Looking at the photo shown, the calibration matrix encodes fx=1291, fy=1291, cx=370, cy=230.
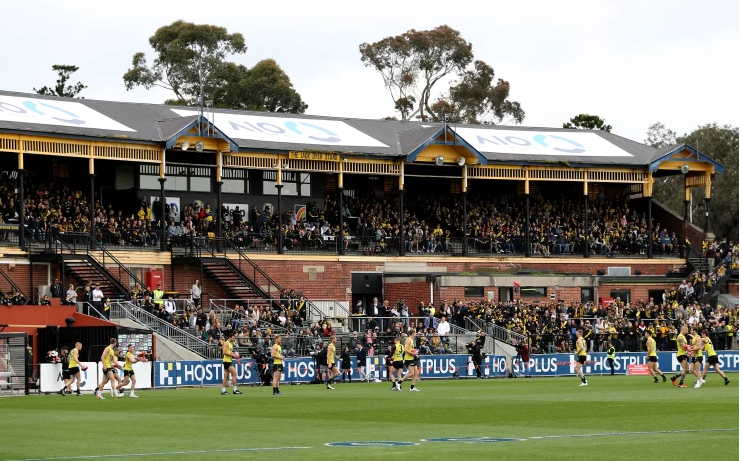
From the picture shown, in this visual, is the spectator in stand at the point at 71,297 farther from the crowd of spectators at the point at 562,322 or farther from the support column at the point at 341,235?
the support column at the point at 341,235

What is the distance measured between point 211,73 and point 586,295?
34797 mm

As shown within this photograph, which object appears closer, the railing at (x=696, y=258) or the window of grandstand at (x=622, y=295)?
the window of grandstand at (x=622, y=295)

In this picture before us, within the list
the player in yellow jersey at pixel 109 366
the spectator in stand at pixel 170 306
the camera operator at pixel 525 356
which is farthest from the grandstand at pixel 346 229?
the player in yellow jersey at pixel 109 366

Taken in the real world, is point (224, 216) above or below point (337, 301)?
above

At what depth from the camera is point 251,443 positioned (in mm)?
17953

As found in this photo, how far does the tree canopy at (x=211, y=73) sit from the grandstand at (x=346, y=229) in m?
23.2

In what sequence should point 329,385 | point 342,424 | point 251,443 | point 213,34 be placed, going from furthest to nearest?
point 213,34 → point 329,385 → point 342,424 → point 251,443

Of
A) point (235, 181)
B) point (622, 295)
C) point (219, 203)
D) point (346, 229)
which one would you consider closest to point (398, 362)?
point (219, 203)

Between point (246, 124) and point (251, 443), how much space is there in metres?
39.6

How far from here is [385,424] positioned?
21.5m

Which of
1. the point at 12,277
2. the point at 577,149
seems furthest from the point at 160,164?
the point at 577,149

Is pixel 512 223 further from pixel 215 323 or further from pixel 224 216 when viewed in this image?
pixel 215 323

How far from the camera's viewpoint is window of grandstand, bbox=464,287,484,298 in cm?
5516

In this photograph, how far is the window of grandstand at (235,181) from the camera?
181 feet
